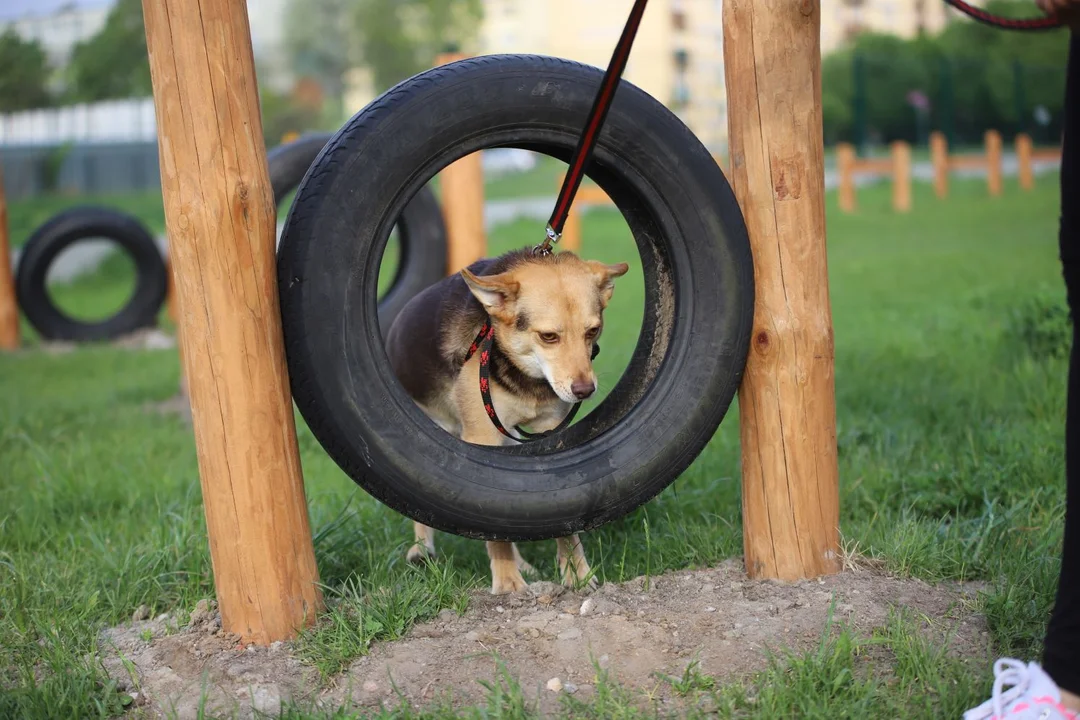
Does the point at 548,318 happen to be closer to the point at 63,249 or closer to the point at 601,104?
the point at 601,104

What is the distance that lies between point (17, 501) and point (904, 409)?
14.9 feet

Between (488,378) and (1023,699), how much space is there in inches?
77.4

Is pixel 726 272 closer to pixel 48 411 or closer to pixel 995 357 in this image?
pixel 995 357

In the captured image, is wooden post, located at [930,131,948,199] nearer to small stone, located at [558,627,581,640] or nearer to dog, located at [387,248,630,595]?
dog, located at [387,248,630,595]

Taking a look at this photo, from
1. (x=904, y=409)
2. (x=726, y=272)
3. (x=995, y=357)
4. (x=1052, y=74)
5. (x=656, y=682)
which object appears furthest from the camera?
(x=1052, y=74)

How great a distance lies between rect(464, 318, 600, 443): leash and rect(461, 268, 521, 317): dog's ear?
93 millimetres

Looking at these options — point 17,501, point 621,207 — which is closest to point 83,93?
point 17,501

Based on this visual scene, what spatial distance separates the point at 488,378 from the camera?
3545 mm

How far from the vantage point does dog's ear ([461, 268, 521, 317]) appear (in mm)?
3421

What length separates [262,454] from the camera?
9.48 feet

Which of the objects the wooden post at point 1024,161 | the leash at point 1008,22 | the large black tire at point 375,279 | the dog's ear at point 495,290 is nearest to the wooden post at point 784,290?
the large black tire at point 375,279

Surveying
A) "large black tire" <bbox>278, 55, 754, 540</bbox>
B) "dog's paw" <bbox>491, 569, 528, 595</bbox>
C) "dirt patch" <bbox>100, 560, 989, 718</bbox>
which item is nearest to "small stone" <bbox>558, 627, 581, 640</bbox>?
"dirt patch" <bbox>100, 560, 989, 718</bbox>

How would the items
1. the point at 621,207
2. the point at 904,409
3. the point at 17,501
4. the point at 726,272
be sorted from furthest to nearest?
1. the point at 904,409
2. the point at 17,501
3. the point at 621,207
4. the point at 726,272

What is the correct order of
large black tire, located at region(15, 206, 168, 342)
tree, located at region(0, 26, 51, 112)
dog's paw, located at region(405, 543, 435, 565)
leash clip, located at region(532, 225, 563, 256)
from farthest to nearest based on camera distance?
tree, located at region(0, 26, 51, 112), large black tire, located at region(15, 206, 168, 342), dog's paw, located at region(405, 543, 435, 565), leash clip, located at region(532, 225, 563, 256)
